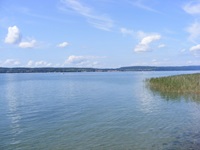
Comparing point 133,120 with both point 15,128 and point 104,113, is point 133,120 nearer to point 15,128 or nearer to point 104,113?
point 104,113

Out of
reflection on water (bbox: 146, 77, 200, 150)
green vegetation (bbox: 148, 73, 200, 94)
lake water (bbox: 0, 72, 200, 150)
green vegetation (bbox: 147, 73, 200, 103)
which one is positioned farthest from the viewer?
green vegetation (bbox: 148, 73, 200, 94)

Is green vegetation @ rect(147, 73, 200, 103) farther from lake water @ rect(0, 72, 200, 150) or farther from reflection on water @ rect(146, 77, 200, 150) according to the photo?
lake water @ rect(0, 72, 200, 150)

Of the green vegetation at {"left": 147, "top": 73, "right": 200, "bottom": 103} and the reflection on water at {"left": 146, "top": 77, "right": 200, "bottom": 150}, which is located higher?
the green vegetation at {"left": 147, "top": 73, "right": 200, "bottom": 103}

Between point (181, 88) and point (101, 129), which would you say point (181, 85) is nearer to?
point (181, 88)

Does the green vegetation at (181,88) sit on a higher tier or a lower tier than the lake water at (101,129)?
higher

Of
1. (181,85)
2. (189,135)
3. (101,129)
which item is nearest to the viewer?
(189,135)

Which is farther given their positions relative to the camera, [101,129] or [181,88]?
[181,88]

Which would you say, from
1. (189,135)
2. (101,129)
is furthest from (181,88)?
(189,135)

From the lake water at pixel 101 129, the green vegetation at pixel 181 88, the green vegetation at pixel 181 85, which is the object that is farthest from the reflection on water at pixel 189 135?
the green vegetation at pixel 181 85

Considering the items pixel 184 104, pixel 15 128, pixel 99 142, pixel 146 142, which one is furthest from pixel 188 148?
pixel 184 104

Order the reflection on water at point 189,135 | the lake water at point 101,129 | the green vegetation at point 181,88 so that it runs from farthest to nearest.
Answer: the green vegetation at point 181,88
the lake water at point 101,129
the reflection on water at point 189,135

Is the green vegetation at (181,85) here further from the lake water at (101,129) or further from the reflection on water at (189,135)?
the lake water at (101,129)

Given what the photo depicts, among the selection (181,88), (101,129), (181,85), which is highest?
(181,85)

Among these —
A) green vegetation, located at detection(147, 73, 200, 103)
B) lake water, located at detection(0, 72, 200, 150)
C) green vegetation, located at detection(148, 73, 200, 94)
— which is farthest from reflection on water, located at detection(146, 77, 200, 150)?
green vegetation, located at detection(148, 73, 200, 94)
